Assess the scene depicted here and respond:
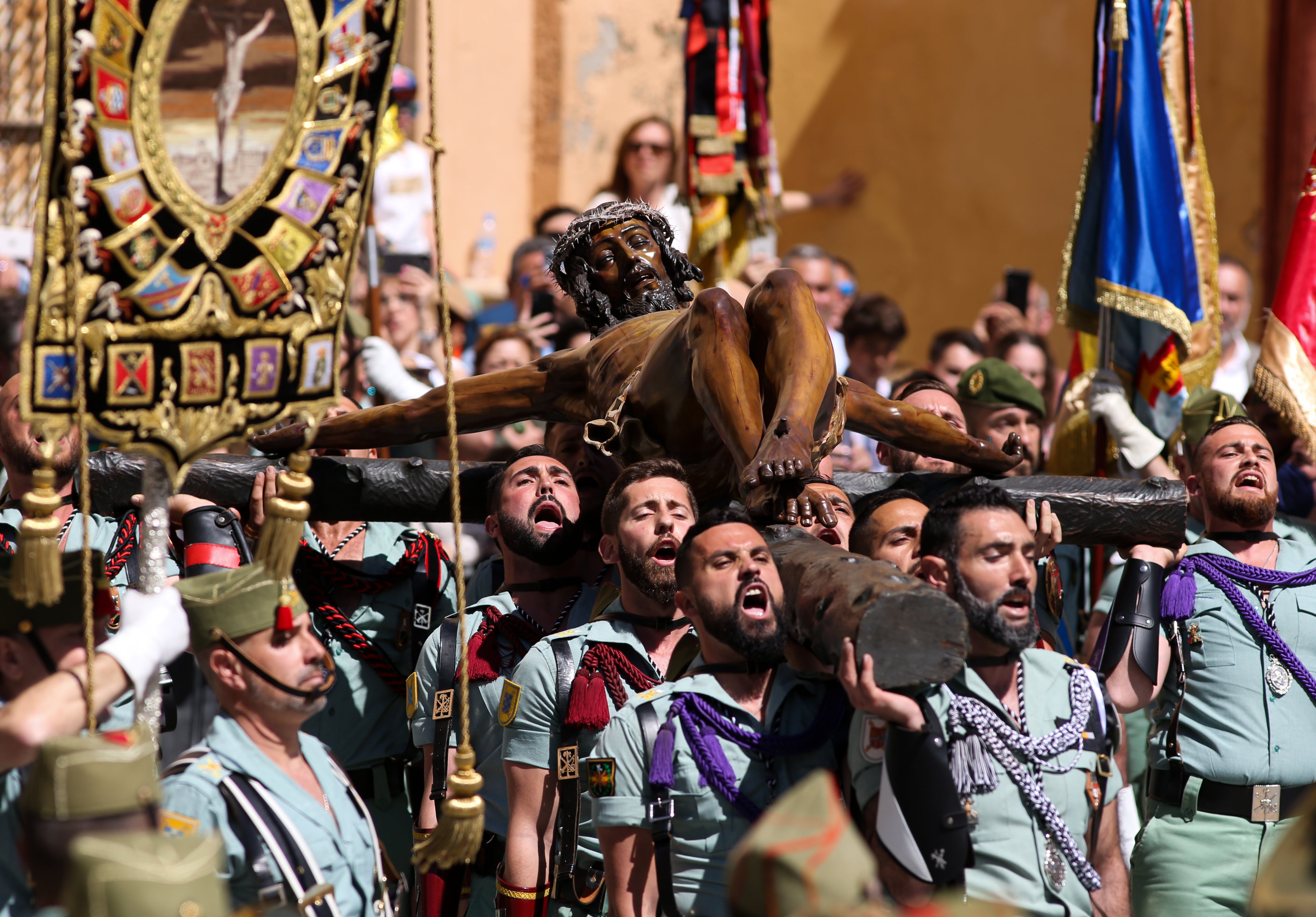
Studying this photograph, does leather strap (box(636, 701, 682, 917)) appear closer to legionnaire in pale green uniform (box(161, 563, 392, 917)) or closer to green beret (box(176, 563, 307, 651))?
legionnaire in pale green uniform (box(161, 563, 392, 917))

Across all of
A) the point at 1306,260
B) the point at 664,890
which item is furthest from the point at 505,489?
the point at 1306,260

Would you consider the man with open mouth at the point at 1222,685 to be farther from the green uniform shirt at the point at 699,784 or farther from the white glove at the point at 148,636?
the white glove at the point at 148,636

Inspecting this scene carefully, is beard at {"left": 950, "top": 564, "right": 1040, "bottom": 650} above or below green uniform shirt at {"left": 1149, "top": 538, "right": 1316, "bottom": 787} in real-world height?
above

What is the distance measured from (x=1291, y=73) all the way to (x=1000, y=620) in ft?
24.1

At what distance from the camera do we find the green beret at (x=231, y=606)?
3.23 metres

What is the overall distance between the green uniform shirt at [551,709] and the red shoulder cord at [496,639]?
387mm

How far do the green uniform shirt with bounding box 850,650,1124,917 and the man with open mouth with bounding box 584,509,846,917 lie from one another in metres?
0.21

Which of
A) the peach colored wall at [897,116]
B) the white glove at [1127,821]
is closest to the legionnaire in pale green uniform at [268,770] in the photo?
the white glove at [1127,821]

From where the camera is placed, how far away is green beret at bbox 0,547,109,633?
319 cm

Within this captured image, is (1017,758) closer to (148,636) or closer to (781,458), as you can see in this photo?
(781,458)

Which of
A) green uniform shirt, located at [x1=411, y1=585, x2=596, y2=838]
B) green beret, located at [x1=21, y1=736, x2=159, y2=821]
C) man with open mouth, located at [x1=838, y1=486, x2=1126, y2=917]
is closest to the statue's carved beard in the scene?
green uniform shirt, located at [x1=411, y1=585, x2=596, y2=838]

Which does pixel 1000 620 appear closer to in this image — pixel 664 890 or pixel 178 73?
pixel 664 890

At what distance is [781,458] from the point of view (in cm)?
391

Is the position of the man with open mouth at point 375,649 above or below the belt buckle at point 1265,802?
above
